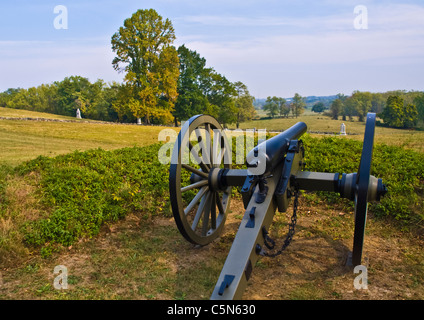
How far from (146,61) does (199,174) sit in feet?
77.9

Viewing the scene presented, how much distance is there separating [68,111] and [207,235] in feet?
155

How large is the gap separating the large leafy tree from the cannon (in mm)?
21094

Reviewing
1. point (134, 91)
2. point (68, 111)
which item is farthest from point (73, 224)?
point (68, 111)

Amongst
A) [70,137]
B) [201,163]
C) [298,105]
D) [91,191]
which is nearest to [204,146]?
Answer: [201,163]

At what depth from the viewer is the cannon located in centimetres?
356

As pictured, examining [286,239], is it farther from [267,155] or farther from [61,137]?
[61,137]

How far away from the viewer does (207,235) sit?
219 inches

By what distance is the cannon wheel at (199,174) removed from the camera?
14.9 feet

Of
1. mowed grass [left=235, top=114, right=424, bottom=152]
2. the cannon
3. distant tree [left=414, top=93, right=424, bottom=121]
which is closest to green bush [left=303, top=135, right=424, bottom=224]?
mowed grass [left=235, top=114, right=424, bottom=152]

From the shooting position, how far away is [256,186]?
434cm

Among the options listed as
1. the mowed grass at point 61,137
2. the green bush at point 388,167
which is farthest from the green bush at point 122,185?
the mowed grass at point 61,137

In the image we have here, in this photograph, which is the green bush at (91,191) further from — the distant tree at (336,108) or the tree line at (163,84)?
the distant tree at (336,108)
